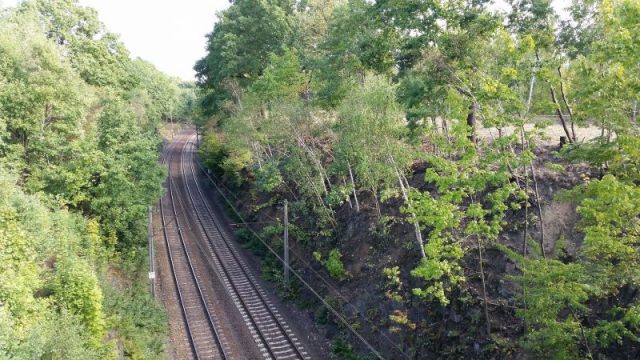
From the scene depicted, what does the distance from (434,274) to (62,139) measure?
21.2 meters

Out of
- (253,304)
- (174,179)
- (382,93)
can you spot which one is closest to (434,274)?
(382,93)

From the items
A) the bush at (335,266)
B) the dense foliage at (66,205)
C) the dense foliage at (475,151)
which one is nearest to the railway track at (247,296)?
the bush at (335,266)

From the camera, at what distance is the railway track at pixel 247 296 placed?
21281 millimetres

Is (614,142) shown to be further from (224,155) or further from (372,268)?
(224,155)

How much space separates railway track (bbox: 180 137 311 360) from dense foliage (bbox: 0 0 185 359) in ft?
15.3

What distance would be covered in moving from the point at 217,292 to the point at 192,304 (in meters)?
1.76

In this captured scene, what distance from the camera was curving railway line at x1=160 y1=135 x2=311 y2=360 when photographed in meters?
21.3

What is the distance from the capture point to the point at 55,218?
2036 centimetres

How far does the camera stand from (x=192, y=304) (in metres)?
25.2

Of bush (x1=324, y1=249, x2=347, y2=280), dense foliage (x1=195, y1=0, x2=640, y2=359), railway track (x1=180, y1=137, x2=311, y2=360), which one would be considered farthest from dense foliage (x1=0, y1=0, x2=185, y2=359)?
bush (x1=324, y1=249, x2=347, y2=280)

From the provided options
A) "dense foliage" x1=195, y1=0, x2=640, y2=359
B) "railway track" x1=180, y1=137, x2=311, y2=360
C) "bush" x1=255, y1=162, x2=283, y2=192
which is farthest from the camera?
"bush" x1=255, y1=162, x2=283, y2=192

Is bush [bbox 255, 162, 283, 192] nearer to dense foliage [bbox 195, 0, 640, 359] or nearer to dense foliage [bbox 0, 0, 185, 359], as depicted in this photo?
dense foliage [bbox 195, 0, 640, 359]

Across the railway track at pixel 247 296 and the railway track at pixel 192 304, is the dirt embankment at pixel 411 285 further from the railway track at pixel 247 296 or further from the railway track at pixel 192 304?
the railway track at pixel 192 304

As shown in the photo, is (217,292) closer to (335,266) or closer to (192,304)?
(192,304)
